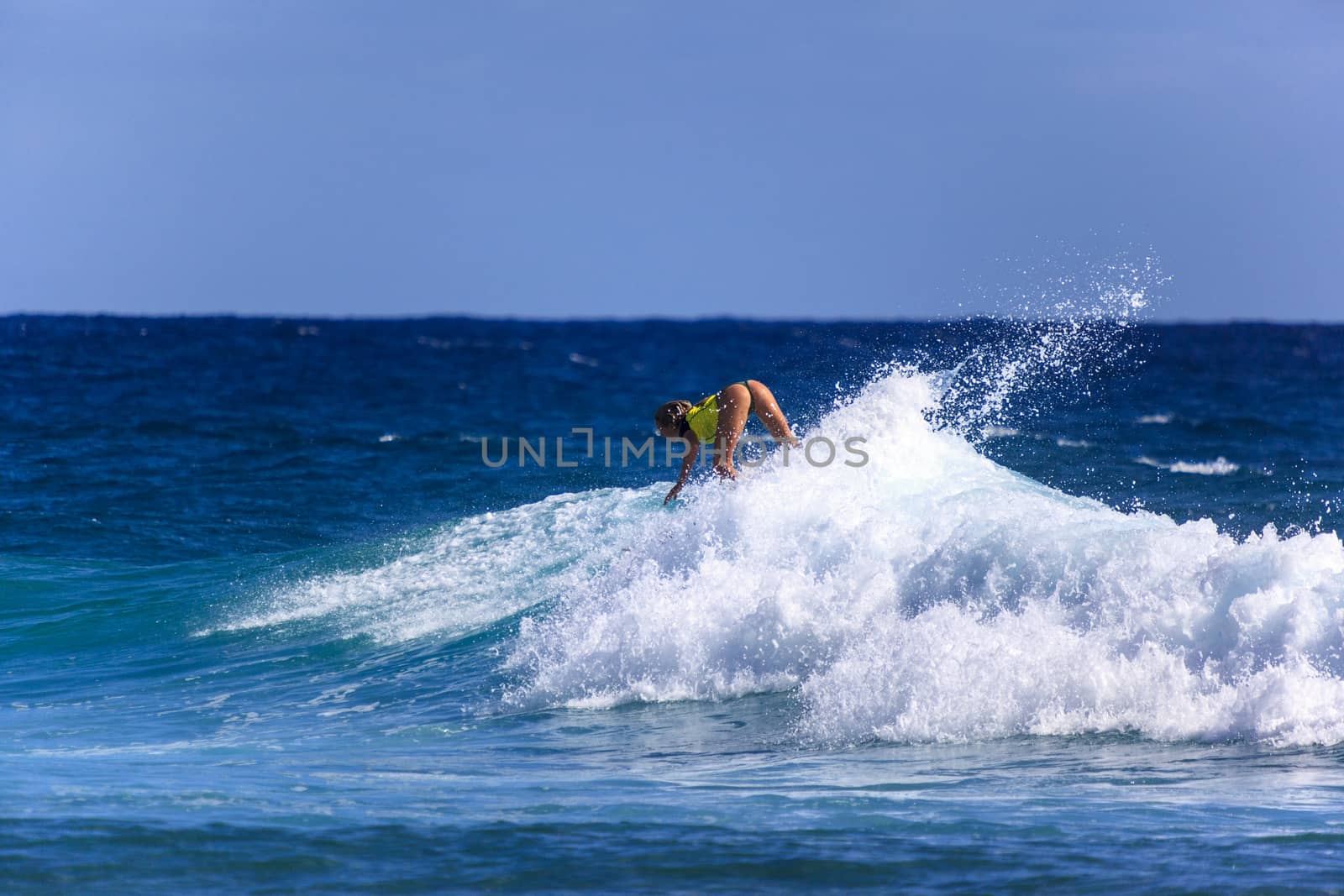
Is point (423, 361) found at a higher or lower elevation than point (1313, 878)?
higher

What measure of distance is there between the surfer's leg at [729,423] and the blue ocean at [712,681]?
0.28 metres

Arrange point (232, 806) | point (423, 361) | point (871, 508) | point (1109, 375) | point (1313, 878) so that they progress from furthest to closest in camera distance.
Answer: point (423, 361) < point (1109, 375) < point (871, 508) < point (232, 806) < point (1313, 878)

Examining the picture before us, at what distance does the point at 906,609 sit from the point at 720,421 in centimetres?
312

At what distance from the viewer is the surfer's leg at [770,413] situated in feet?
38.9

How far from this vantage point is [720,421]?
1164 centimetres

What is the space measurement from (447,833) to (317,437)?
71.5 feet

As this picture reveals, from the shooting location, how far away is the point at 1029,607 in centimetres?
830

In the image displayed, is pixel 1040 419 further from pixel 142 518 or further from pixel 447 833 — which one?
pixel 447 833

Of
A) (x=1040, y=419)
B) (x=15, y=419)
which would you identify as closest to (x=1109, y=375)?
(x=1040, y=419)

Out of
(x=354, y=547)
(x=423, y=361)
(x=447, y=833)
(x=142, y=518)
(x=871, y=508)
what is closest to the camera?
(x=447, y=833)

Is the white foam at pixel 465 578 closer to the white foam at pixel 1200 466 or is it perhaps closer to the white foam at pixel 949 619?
the white foam at pixel 949 619

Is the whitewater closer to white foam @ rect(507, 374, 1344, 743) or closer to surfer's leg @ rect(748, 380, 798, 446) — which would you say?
white foam @ rect(507, 374, 1344, 743)

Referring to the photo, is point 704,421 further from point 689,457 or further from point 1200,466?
point 1200,466

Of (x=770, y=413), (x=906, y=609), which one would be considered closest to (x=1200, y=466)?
(x=770, y=413)
